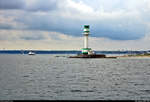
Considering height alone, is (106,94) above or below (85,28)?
below

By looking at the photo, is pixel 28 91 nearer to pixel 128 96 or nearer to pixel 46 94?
pixel 46 94

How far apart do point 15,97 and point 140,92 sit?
14434 millimetres

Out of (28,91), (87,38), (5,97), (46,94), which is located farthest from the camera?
(87,38)

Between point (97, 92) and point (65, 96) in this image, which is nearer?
point (65, 96)

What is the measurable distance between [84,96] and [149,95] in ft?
23.4

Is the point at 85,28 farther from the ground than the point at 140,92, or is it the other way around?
the point at 85,28

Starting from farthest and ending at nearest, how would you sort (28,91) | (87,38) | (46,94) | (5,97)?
1. (87,38)
2. (28,91)
3. (46,94)
4. (5,97)

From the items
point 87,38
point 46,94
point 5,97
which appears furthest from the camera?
point 87,38

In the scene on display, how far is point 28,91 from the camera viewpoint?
32.5 metres

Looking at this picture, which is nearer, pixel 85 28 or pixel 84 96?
pixel 84 96

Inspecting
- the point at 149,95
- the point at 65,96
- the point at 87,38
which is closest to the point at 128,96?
the point at 149,95

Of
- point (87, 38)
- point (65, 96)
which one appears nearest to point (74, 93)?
point (65, 96)

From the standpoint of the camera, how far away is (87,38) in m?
152

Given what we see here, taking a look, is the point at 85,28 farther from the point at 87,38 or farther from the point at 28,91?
the point at 28,91
